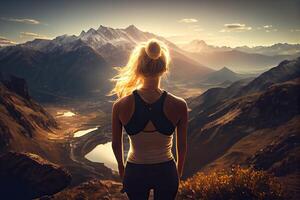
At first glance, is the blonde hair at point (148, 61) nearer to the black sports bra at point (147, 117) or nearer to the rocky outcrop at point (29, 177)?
the black sports bra at point (147, 117)

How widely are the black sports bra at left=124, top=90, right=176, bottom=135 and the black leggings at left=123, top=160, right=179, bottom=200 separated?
0.45 meters

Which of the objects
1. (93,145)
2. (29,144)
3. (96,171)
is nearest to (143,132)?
(96,171)

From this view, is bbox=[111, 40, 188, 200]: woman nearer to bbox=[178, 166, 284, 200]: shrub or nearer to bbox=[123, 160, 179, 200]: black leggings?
bbox=[123, 160, 179, 200]: black leggings

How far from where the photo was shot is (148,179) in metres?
4.88

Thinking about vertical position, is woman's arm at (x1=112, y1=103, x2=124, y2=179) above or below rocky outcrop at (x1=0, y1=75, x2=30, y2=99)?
above

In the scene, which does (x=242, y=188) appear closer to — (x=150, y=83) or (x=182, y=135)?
(x=182, y=135)

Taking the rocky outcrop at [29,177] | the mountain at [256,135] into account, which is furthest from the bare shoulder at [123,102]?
the rocky outcrop at [29,177]

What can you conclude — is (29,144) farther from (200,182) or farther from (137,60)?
(137,60)

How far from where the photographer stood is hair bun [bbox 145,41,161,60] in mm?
4816

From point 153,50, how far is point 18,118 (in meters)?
114

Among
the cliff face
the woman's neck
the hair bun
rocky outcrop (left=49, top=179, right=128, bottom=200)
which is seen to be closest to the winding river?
the cliff face

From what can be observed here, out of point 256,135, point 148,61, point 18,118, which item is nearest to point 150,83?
point 148,61

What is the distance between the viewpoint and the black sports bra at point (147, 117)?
15.8 ft

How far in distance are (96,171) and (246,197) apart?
77.3m
